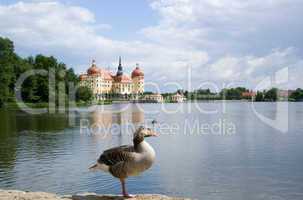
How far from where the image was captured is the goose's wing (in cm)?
917

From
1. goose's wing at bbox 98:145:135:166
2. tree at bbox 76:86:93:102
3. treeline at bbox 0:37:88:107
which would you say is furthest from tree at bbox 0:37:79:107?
goose's wing at bbox 98:145:135:166

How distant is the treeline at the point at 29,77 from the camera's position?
77.3 metres

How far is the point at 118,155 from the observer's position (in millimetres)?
9312

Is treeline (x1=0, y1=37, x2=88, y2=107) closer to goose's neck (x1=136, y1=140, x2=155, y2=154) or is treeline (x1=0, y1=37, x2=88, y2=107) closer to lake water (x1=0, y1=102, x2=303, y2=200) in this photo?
lake water (x1=0, y1=102, x2=303, y2=200)

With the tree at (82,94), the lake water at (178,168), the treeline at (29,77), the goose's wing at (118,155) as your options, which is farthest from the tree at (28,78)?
the goose's wing at (118,155)

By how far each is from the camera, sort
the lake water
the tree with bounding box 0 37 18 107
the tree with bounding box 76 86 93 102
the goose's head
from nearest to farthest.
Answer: the goose's head → the lake water → the tree with bounding box 0 37 18 107 → the tree with bounding box 76 86 93 102

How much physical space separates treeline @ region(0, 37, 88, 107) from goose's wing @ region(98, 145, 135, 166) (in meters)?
70.4

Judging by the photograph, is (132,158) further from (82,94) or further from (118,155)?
(82,94)

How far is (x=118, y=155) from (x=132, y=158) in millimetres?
388

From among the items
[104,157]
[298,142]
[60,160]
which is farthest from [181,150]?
[104,157]

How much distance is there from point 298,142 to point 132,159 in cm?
2332

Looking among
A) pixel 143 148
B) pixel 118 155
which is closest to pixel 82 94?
pixel 118 155

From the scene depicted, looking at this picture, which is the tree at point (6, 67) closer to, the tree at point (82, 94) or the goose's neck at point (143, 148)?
the tree at point (82, 94)

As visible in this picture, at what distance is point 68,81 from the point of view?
4156 inches
